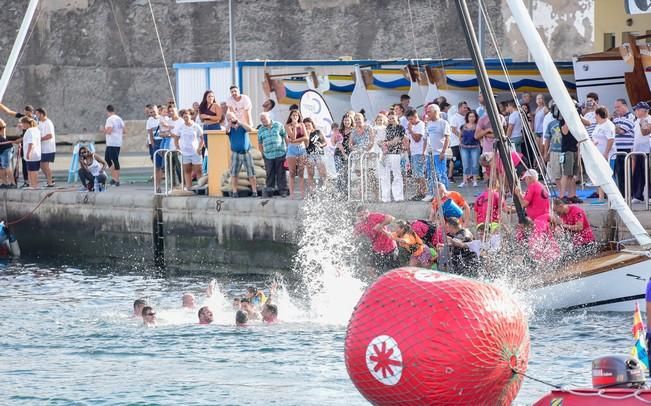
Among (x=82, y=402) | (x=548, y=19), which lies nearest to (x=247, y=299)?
(x=82, y=402)

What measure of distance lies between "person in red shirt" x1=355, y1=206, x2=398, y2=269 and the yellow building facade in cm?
1001

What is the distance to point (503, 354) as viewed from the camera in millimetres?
9758

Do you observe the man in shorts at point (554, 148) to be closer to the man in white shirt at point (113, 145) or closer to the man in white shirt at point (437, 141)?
the man in white shirt at point (437, 141)

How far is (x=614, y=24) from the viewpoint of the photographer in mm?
27219

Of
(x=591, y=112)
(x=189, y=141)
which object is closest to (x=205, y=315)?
(x=189, y=141)

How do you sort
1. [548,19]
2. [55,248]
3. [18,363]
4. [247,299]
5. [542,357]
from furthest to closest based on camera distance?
[548,19]
[55,248]
[247,299]
[18,363]
[542,357]

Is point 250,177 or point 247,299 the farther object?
point 250,177

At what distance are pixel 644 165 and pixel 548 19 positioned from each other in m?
16.2

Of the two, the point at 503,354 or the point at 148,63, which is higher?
the point at 148,63

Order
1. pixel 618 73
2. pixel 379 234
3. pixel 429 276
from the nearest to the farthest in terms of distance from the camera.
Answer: pixel 429 276 < pixel 379 234 < pixel 618 73

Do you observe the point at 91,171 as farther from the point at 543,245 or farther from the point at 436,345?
the point at 436,345

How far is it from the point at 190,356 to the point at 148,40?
2749 centimetres

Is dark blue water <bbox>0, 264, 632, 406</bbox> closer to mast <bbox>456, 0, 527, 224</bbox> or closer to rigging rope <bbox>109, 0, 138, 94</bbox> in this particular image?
mast <bbox>456, 0, 527, 224</bbox>

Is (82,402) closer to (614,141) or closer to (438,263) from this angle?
(438,263)
